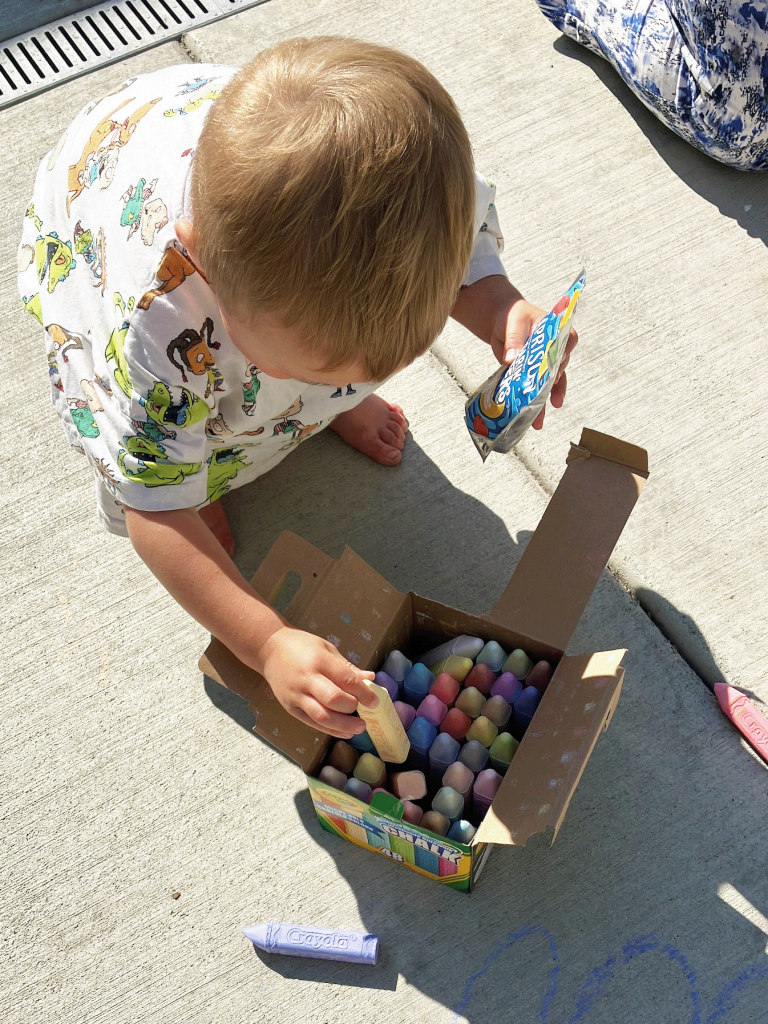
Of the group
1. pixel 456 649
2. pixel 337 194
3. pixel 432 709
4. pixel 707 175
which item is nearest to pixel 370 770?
pixel 432 709

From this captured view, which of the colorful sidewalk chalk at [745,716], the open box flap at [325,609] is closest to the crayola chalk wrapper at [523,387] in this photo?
the open box flap at [325,609]

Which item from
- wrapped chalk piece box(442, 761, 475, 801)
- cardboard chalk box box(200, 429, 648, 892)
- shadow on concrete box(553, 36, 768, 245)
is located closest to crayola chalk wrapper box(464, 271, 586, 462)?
cardboard chalk box box(200, 429, 648, 892)

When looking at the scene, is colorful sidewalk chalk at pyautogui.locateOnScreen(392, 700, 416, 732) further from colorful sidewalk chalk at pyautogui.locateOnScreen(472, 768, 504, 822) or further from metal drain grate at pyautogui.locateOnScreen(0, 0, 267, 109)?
metal drain grate at pyautogui.locateOnScreen(0, 0, 267, 109)

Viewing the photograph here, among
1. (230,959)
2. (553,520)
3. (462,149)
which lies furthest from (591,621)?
(462,149)

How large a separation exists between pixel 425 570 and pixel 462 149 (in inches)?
38.1

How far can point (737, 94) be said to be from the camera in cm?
219

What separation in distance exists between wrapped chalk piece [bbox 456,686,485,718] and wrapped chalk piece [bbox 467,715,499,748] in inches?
1.2

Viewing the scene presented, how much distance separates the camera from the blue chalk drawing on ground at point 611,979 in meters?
1.51

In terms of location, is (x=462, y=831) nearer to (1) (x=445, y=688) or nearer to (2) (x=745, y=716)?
(1) (x=445, y=688)

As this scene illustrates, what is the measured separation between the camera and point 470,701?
1.52 meters

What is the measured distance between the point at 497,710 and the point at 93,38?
2205 millimetres

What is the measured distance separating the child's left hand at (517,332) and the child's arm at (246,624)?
1.84ft

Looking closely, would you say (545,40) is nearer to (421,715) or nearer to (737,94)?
(737,94)

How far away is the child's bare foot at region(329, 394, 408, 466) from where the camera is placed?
6.59 feet
